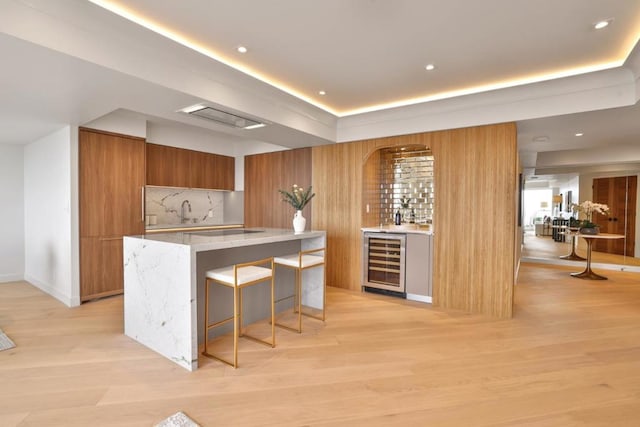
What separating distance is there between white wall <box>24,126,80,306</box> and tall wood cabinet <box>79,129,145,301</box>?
0.11 metres

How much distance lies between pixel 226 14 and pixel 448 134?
302 cm

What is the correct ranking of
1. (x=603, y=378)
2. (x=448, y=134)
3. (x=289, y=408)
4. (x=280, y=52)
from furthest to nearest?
(x=448, y=134) → (x=280, y=52) → (x=603, y=378) → (x=289, y=408)

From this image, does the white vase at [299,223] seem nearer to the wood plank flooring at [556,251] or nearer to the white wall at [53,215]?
the white wall at [53,215]

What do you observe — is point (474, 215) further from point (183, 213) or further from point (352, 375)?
point (183, 213)

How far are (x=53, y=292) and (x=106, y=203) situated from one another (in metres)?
1.48

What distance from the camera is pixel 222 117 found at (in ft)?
11.6

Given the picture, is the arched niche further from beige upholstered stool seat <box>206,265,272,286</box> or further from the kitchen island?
beige upholstered stool seat <box>206,265,272,286</box>

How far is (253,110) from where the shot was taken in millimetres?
3525

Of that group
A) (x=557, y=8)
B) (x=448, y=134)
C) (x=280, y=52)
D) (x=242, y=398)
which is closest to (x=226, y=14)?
(x=280, y=52)

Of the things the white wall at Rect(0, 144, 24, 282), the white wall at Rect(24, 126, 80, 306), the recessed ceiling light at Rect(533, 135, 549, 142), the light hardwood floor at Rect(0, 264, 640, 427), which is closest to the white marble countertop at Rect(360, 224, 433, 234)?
the light hardwood floor at Rect(0, 264, 640, 427)

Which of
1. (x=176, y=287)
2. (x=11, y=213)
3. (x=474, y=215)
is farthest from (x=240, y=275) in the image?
Result: (x=11, y=213)

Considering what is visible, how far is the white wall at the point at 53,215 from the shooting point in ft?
12.9

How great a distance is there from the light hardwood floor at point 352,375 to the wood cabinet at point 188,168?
7.60 feet

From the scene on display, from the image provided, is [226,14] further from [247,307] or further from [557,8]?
[247,307]
